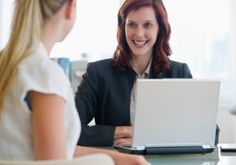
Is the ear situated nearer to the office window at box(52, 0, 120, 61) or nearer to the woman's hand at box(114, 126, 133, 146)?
the woman's hand at box(114, 126, 133, 146)

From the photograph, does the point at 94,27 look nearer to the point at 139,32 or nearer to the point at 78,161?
the point at 139,32

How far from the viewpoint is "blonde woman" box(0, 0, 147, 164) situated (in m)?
0.93

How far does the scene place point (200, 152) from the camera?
1717 mm

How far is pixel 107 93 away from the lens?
220 centimetres

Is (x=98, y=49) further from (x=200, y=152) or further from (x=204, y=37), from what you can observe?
(x=200, y=152)

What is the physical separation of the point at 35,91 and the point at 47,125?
0.08 m

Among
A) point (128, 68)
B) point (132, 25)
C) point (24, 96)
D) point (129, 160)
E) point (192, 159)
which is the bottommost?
point (192, 159)

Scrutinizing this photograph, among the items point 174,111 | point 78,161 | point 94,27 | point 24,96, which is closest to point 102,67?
point 174,111

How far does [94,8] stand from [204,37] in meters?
1.07

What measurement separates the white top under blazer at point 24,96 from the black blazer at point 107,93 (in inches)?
43.8

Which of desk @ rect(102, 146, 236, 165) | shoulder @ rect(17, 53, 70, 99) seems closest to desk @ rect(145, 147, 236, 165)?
desk @ rect(102, 146, 236, 165)

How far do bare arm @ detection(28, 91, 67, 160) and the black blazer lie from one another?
1.17 m

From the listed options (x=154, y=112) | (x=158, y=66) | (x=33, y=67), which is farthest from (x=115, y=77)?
(x=33, y=67)

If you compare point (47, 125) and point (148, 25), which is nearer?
point (47, 125)
